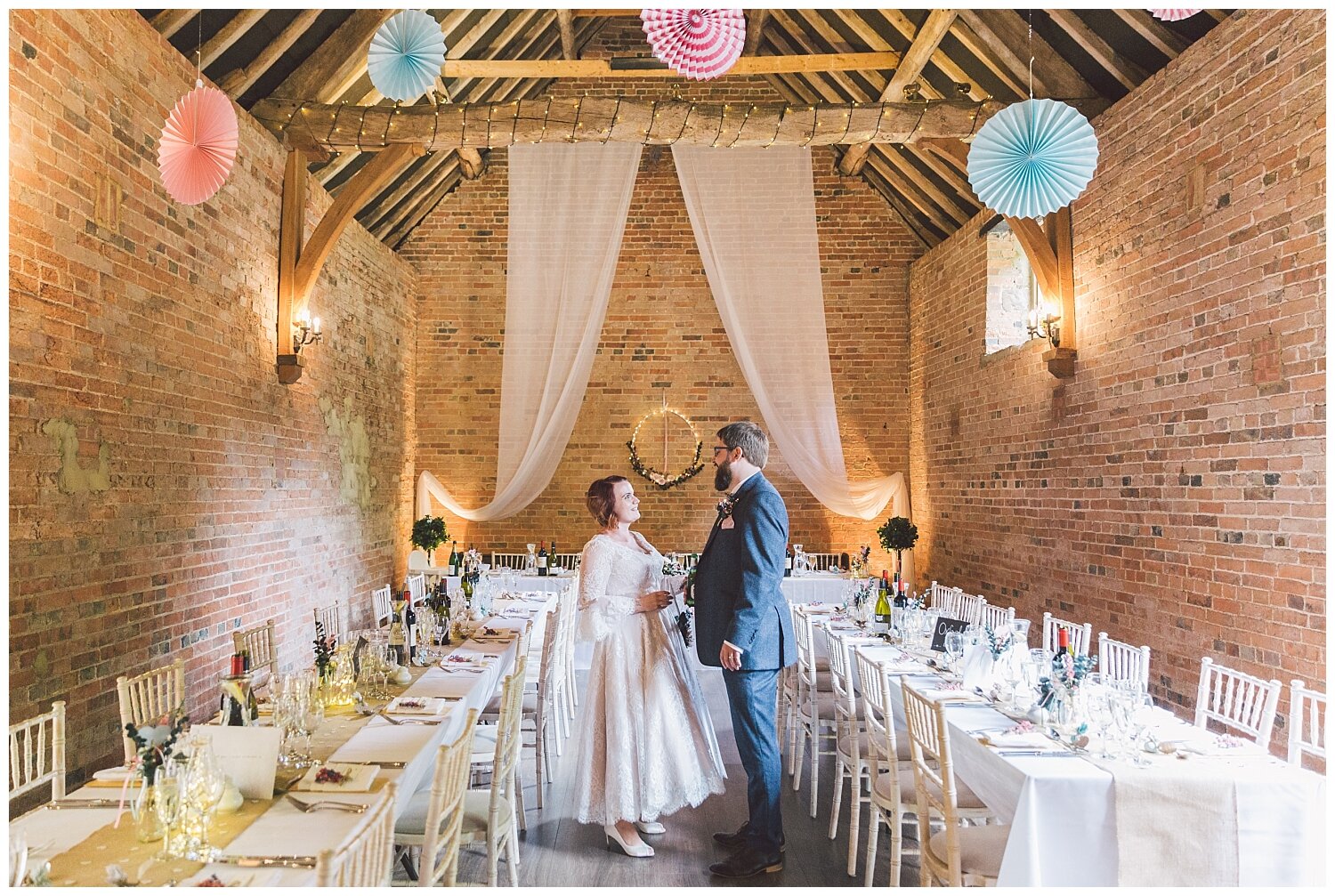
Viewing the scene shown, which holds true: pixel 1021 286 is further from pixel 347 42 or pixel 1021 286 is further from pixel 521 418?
pixel 347 42

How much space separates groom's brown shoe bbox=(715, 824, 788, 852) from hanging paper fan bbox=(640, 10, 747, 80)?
306 cm

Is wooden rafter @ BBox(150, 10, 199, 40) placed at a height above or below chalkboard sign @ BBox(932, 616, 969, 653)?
above

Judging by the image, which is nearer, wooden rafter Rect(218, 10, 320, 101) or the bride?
the bride

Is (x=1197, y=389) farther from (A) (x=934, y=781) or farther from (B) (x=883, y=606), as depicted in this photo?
(A) (x=934, y=781)

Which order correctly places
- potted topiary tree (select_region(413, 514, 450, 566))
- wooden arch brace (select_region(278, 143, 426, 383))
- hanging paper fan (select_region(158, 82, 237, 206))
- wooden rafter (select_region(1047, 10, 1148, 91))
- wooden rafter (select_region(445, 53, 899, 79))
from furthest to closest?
potted topiary tree (select_region(413, 514, 450, 566)), wooden rafter (select_region(445, 53, 899, 79)), wooden arch brace (select_region(278, 143, 426, 383)), wooden rafter (select_region(1047, 10, 1148, 91)), hanging paper fan (select_region(158, 82, 237, 206))

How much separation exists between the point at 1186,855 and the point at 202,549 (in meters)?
5.00

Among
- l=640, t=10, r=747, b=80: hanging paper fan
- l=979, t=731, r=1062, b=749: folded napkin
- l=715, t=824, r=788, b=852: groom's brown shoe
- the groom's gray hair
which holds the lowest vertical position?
l=715, t=824, r=788, b=852: groom's brown shoe

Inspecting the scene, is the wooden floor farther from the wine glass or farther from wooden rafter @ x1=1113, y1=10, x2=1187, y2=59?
wooden rafter @ x1=1113, y1=10, x2=1187, y2=59

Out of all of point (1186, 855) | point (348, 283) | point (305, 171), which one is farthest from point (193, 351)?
point (1186, 855)

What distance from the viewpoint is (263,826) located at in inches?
88.1

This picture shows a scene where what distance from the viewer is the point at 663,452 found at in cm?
956

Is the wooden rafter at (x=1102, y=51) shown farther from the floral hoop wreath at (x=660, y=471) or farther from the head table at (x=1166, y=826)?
the floral hoop wreath at (x=660, y=471)

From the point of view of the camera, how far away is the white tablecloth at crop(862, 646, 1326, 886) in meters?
2.59

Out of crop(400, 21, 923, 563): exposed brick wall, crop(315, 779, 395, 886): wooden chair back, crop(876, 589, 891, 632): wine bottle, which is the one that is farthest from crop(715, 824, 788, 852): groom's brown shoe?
crop(400, 21, 923, 563): exposed brick wall
